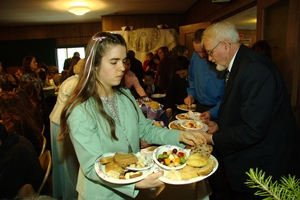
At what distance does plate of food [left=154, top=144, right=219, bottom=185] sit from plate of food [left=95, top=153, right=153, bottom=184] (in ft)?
0.31

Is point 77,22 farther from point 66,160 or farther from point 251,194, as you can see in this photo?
point 251,194

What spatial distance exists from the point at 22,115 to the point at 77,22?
26.3ft

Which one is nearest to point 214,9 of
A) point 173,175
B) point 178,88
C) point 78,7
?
point 178,88

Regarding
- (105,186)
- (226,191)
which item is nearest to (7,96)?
(105,186)

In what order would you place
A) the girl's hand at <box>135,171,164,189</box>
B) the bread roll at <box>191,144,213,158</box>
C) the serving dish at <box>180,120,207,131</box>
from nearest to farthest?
the girl's hand at <box>135,171,164,189</box>
the bread roll at <box>191,144,213,158</box>
the serving dish at <box>180,120,207,131</box>

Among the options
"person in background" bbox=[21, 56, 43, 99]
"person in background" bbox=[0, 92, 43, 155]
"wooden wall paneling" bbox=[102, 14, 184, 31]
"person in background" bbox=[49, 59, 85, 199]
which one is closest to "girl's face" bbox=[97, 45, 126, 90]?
"person in background" bbox=[49, 59, 85, 199]

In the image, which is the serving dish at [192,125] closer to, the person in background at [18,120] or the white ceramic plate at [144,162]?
the white ceramic plate at [144,162]

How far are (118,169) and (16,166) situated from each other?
94 cm

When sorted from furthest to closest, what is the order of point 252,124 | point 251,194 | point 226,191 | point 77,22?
1. point 77,22
2. point 226,191
3. point 251,194
4. point 252,124

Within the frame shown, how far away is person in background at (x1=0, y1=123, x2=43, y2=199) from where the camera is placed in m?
1.55

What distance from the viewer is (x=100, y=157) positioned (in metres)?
1.08

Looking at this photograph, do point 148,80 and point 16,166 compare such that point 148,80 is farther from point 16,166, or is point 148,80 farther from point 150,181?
point 150,181

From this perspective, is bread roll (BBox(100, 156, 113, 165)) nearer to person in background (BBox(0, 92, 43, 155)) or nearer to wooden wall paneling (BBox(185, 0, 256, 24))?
person in background (BBox(0, 92, 43, 155))

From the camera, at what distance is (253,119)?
1.28m
